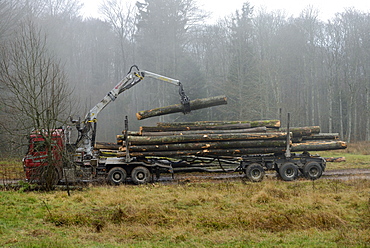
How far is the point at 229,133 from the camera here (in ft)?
53.6

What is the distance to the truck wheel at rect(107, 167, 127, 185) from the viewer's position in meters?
15.4

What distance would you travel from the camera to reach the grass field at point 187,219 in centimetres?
694

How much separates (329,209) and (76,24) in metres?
50.7

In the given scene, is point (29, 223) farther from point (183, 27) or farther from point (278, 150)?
point (183, 27)

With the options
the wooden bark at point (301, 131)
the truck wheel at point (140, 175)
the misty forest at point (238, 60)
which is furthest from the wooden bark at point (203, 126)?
the misty forest at point (238, 60)

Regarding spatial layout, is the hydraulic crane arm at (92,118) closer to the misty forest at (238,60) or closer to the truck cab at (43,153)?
the truck cab at (43,153)

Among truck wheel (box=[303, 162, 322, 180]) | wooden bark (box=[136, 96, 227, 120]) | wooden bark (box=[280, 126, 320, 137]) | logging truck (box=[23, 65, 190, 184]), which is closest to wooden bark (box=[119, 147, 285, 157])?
logging truck (box=[23, 65, 190, 184])

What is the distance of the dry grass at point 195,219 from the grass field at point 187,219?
0.02 meters

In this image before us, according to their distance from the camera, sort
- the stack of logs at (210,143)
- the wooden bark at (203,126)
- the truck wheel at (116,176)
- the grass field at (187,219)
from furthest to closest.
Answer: the wooden bark at (203,126) < the stack of logs at (210,143) < the truck wheel at (116,176) < the grass field at (187,219)

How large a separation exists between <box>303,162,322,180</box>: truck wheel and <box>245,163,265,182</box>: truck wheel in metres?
2.00

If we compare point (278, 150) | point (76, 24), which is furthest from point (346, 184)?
point (76, 24)

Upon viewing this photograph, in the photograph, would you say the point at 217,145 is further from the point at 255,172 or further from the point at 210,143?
the point at 255,172

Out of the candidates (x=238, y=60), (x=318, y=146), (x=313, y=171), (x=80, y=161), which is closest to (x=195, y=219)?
(x=80, y=161)

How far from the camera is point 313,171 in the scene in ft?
52.5
